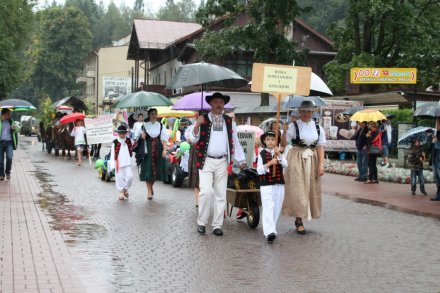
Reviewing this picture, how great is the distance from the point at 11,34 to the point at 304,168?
132ft

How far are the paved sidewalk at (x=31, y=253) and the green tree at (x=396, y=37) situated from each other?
2391 cm

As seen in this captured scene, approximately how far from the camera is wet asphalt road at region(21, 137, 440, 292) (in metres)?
6.61

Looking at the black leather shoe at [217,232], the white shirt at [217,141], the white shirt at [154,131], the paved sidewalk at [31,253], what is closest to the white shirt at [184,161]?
the white shirt at [154,131]

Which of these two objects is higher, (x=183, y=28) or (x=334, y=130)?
(x=183, y=28)

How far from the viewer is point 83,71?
88.2 metres

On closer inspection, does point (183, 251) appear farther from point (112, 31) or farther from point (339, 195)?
point (112, 31)

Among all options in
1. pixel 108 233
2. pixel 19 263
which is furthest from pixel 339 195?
pixel 19 263

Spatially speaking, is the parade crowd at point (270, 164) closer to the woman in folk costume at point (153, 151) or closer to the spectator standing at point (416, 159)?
the woman in folk costume at point (153, 151)

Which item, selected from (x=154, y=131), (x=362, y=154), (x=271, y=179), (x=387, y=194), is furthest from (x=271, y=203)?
(x=362, y=154)

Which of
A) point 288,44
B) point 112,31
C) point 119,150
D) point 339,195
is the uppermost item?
point 112,31

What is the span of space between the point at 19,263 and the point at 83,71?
3286 inches

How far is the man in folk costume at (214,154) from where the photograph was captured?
364 inches

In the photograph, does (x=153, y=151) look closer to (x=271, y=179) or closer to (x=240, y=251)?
(x=271, y=179)

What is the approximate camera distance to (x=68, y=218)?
10492 millimetres
